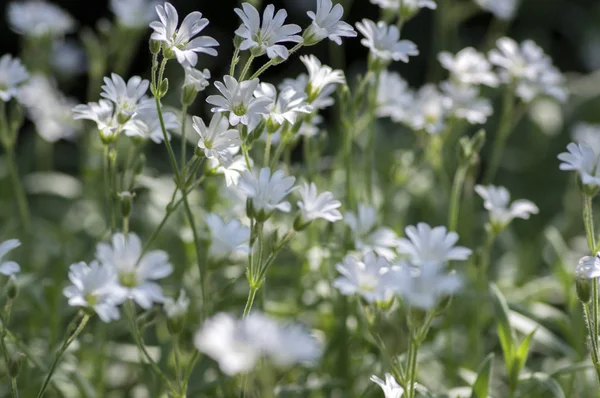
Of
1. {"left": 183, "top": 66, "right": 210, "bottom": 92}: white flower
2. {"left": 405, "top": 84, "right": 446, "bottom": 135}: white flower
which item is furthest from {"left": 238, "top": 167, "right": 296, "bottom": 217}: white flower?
{"left": 405, "top": 84, "right": 446, "bottom": 135}: white flower

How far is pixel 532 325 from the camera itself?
1654 mm

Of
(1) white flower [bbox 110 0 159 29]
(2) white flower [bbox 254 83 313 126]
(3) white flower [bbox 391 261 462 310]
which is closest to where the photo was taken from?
(3) white flower [bbox 391 261 462 310]

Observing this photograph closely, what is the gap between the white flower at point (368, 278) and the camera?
40.6 inches

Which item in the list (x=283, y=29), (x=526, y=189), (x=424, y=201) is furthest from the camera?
(x=526, y=189)

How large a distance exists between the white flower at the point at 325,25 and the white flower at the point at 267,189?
0.23 meters

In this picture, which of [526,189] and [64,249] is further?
[526,189]

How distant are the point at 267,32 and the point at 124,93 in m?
0.24

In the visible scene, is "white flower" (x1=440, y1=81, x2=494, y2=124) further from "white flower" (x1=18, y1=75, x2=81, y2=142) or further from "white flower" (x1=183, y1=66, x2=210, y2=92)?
"white flower" (x1=18, y1=75, x2=81, y2=142)

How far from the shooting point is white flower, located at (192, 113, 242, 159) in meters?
1.08

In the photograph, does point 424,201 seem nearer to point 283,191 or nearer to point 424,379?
point 424,379

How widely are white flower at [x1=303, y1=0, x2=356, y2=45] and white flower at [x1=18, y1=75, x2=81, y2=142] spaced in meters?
1.18

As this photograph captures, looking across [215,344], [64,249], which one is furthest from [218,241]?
[64,249]

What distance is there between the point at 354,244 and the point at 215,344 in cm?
77

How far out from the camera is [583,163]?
113 cm
